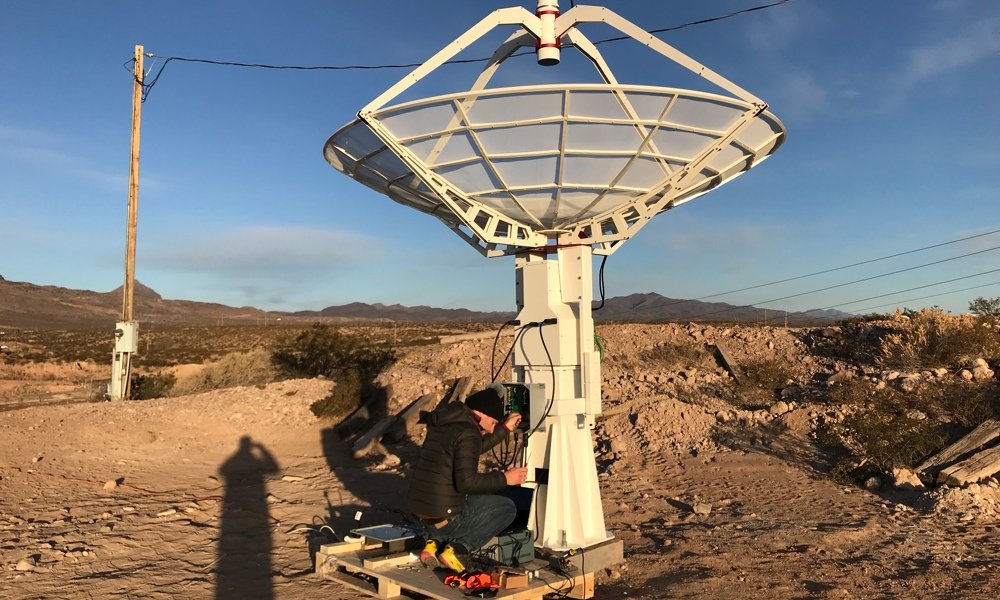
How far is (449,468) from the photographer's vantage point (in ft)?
20.1

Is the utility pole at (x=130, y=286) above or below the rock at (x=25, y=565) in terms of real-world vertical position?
above

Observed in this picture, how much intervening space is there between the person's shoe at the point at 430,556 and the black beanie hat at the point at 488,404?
1.31 metres

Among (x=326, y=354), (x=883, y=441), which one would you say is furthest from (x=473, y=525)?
(x=326, y=354)

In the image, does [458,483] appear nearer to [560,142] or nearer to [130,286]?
[560,142]

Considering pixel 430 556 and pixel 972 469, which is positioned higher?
pixel 972 469

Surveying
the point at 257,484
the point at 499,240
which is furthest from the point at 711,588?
the point at 257,484

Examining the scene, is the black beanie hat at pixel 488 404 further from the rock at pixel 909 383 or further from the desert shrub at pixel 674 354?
the desert shrub at pixel 674 354

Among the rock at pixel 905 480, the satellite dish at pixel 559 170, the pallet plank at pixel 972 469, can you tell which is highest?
the satellite dish at pixel 559 170

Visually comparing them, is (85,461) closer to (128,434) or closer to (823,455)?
(128,434)

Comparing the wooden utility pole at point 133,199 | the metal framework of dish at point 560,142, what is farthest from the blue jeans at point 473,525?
the wooden utility pole at point 133,199

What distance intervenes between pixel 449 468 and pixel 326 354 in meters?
19.6

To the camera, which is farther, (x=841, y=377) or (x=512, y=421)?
(x=841, y=377)

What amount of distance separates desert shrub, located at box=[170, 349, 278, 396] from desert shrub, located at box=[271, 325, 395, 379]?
881mm

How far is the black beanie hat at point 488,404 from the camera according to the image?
6555 millimetres
